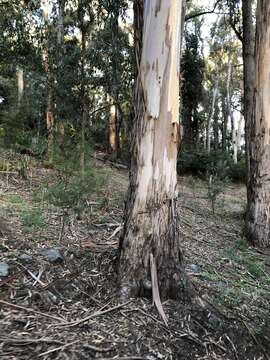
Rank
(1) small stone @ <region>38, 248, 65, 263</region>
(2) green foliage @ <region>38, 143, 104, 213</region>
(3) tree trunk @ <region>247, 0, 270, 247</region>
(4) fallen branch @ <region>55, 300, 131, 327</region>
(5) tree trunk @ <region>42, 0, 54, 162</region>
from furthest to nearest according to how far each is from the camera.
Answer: (5) tree trunk @ <region>42, 0, 54, 162</region> < (3) tree trunk @ <region>247, 0, 270, 247</region> < (2) green foliage @ <region>38, 143, 104, 213</region> < (1) small stone @ <region>38, 248, 65, 263</region> < (4) fallen branch @ <region>55, 300, 131, 327</region>

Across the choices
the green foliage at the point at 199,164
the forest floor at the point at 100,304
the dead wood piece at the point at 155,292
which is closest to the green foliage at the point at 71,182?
the forest floor at the point at 100,304

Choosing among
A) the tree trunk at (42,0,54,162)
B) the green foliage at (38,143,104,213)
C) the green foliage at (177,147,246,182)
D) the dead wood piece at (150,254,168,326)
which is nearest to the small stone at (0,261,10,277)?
the dead wood piece at (150,254,168,326)

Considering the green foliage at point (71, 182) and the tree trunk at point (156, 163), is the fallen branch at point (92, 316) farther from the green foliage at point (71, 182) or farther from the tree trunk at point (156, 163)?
the green foliage at point (71, 182)

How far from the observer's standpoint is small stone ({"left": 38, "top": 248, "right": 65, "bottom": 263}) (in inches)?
157

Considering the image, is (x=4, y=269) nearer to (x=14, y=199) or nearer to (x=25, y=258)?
(x=25, y=258)

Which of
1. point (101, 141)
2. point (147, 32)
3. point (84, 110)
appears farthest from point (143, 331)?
point (101, 141)

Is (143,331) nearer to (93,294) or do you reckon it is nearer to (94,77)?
(93,294)

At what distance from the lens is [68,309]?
10.8 ft

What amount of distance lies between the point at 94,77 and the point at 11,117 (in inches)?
84.1

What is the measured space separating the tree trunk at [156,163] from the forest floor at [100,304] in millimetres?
240

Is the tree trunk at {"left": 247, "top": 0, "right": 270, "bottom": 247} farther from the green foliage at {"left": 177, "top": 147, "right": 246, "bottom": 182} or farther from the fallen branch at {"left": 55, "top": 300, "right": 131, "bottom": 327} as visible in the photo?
the green foliage at {"left": 177, "top": 147, "right": 246, "bottom": 182}

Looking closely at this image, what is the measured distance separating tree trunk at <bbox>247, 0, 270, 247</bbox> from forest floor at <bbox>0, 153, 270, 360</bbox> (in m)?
1.24

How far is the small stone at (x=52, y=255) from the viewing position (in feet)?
13.1

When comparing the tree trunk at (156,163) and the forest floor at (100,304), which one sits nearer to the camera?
the forest floor at (100,304)
